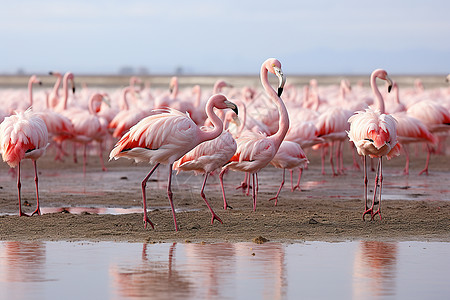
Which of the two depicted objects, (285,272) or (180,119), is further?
(180,119)

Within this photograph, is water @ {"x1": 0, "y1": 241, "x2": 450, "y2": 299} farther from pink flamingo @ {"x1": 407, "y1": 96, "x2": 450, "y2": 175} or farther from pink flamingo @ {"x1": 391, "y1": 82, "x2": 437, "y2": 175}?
pink flamingo @ {"x1": 407, "y1": 96, "x2": 450, "y2": 175}

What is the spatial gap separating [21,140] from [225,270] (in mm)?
3757

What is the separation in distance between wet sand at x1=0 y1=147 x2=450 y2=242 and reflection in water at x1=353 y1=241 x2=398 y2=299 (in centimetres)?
50

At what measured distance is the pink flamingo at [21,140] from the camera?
29.0 ft

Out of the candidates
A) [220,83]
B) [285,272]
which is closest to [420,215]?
[285,272]

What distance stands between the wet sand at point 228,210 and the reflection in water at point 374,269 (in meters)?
0.50

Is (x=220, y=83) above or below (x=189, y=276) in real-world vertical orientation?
above

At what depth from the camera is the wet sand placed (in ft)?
24.9

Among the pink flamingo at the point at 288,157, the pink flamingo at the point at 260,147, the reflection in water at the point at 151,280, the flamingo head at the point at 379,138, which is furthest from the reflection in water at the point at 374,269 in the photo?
the pink flamingo at the point at 288,157

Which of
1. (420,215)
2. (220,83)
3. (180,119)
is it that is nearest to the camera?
(180,119)

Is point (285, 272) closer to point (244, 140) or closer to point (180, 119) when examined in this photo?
point (180, 119)

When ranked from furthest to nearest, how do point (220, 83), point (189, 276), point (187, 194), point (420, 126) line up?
point (220, 83) → point (420, 126) → point (187, 194) → point (189, 276)

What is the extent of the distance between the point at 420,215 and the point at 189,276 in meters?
3.74

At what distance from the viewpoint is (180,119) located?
26.6 feet
